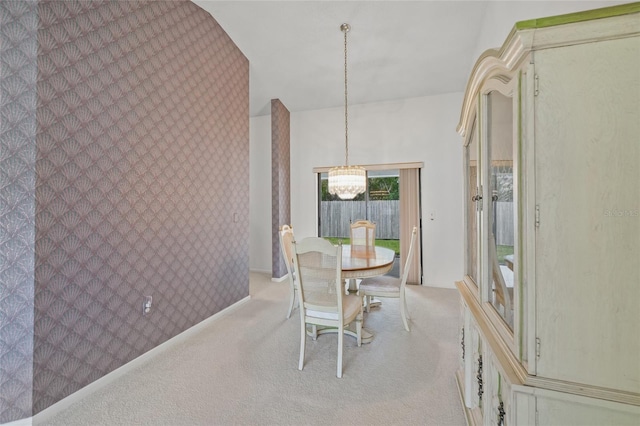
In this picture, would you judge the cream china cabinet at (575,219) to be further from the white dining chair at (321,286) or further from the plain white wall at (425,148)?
the plain white wall at (425,148)

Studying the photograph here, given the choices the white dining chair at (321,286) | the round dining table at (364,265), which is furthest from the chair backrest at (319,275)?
the round dining table at (364,265)

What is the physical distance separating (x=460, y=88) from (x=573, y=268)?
4154mm

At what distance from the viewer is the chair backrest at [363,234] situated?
11.6 feet

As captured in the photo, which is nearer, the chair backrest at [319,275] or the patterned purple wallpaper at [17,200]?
the patterned purple wallpaper at [17,200]

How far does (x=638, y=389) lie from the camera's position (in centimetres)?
73

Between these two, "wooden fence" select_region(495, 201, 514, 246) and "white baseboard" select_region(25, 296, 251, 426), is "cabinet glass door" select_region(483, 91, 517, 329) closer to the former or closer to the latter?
"wooden fence" select_region(495, 201, 514, 246)

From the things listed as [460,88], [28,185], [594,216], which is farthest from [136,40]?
[460,88]

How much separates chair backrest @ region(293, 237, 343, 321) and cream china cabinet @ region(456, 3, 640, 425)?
3.91ft

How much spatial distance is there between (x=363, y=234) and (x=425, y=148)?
1.85 m

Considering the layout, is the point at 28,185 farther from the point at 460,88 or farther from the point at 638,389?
the point at 460,88

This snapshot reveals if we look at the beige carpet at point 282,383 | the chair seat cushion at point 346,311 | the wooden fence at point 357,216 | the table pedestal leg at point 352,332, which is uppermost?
the wooden fence at point 357,216

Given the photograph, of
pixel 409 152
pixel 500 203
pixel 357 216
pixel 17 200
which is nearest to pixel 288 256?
pixel 17 200

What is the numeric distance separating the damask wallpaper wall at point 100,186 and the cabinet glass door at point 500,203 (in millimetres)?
2375

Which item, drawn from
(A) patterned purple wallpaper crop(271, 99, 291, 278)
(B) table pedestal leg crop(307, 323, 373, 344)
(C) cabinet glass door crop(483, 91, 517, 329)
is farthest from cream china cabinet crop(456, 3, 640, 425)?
(A) patterned purple wallpaper crop(271, 99, 291, 278)
